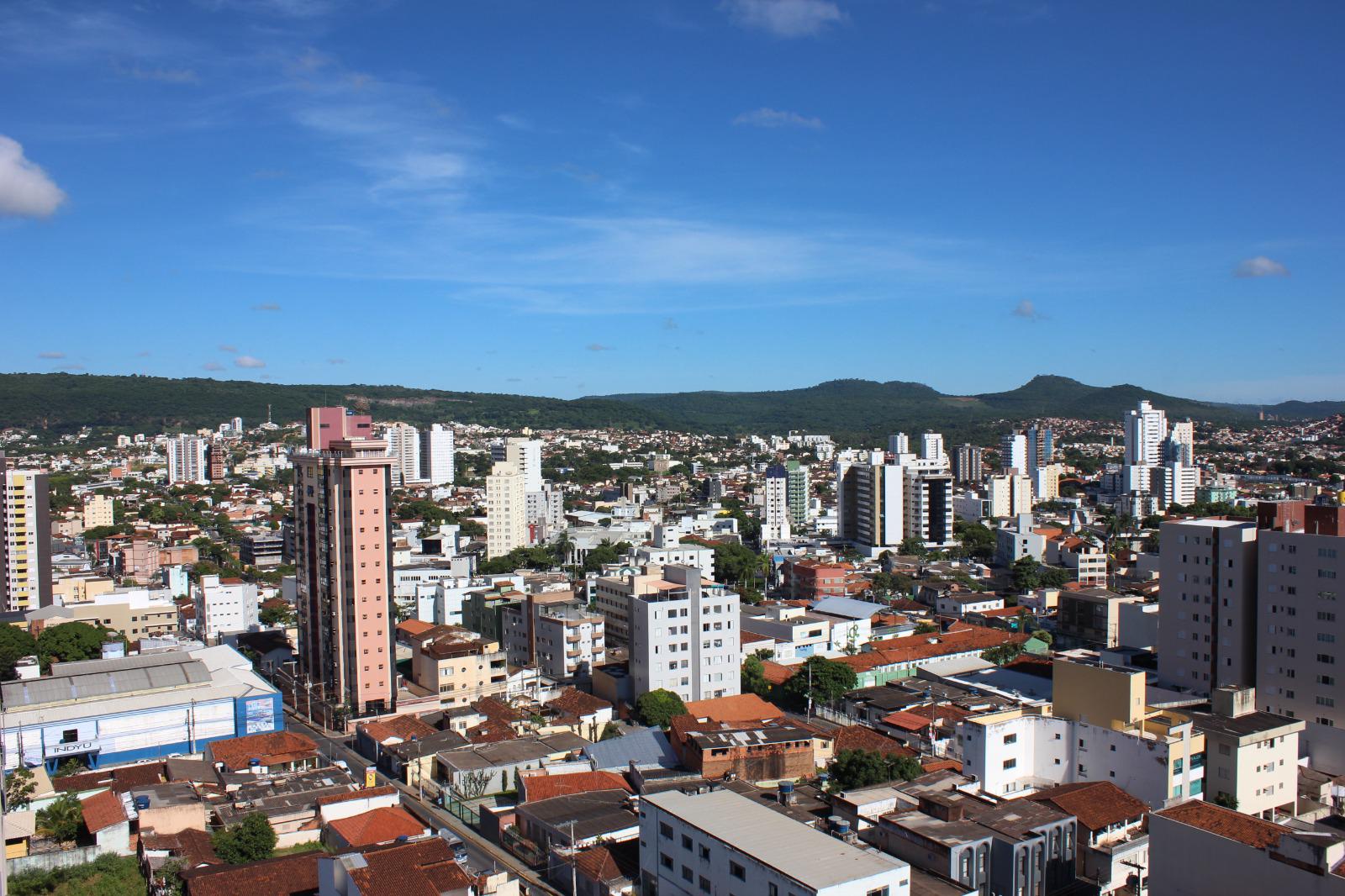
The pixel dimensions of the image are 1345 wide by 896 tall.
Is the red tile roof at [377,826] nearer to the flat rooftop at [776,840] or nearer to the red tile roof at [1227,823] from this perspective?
the flat rooftop at [776,840]

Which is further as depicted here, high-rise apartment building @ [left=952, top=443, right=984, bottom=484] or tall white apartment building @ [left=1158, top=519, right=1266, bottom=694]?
high-rise apartment building @ [left=952, top=443, right=984, bottom=484]

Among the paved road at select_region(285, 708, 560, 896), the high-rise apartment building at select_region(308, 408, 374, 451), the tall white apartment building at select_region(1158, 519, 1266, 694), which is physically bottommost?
the paved road at select_region(285, 708, 560, 896)

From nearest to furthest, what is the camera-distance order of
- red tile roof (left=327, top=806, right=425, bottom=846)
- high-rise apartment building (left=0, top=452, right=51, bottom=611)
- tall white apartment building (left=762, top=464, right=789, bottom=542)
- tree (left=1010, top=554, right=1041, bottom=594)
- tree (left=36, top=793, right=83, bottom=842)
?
red tile roof (left=327, top=806, right=425, bottom=846)
tree (left=36, top=793, right=83, bottom=842)
high-rise apartment building (left=0, top=452, right=51, bottom=611)
tree (left=1010, top=554, right=1041, bottom=594)
tall white apartment building (left=762, top=464, right=789, bottom=542)

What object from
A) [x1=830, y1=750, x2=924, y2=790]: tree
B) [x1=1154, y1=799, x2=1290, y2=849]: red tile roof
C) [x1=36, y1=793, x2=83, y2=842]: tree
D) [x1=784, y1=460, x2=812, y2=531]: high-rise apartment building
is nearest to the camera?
[x1=1154, y1=799, x2=1290, y2=849]: red tile roof

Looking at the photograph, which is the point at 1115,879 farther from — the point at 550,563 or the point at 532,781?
the point at 550,563

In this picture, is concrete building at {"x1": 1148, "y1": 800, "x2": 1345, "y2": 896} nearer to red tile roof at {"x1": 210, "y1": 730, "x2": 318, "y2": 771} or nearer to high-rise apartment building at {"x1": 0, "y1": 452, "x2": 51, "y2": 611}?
red tile roof at {"x1": 210, "y1": 730, "x2": 318, "y2": 771}

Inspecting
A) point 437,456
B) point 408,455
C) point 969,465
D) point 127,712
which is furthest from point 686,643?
point 408,455

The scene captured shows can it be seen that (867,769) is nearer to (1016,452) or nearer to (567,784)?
(567,784)

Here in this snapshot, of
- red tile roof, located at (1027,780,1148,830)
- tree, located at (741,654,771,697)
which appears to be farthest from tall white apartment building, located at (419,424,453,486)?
red tile roof, located at (1027,780,1148,830)
